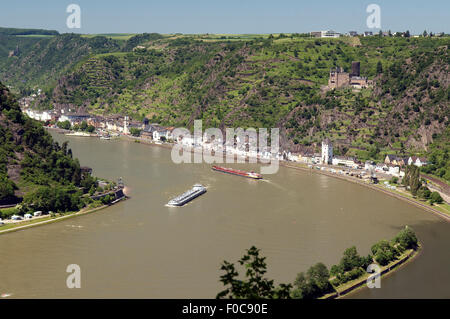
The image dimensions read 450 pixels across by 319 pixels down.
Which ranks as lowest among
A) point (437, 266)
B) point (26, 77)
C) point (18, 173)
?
point (437, 266)

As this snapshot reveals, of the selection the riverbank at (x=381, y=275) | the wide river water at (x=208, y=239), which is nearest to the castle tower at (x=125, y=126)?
the wide river water at (x=208, y=239)

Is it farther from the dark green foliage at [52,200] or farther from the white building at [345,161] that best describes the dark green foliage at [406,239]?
the white building at [345,161]

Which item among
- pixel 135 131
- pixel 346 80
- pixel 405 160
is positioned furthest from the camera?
pixel 135 131

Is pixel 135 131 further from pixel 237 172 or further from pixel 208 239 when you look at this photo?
pixel 208 239

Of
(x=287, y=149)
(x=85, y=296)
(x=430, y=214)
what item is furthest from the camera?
(x=287, y=149)

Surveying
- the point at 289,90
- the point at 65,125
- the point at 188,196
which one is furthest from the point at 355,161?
the point at 65,125
